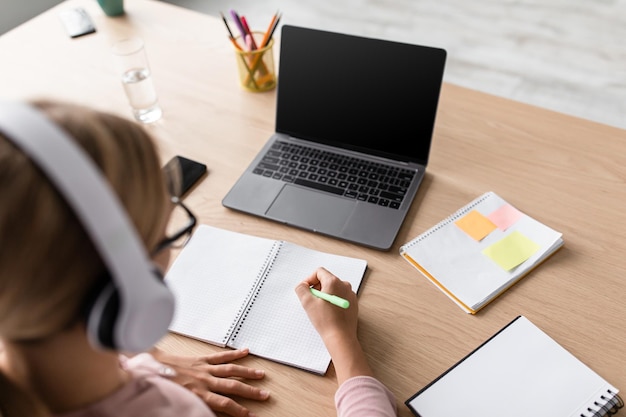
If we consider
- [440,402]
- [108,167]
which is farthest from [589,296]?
Answer: [108,167]

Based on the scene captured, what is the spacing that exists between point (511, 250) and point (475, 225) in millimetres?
83

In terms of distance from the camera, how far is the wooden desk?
0.88m

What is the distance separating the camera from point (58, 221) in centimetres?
48

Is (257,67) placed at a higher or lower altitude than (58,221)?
lower

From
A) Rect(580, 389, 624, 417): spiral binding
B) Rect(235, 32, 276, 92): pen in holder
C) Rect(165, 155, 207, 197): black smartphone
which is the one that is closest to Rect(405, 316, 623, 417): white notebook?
Rect(580, 389, 624, 417): spiral binding

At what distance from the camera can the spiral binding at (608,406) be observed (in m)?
0.78

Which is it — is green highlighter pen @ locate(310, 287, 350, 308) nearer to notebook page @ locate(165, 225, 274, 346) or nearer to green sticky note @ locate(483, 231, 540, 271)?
notebook page @ locate(165, 225, 274, 346)

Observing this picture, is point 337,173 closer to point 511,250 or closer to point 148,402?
point 511,250

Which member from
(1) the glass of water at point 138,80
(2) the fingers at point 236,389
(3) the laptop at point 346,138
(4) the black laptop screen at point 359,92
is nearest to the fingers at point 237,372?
(2) the fingers at point 236,389

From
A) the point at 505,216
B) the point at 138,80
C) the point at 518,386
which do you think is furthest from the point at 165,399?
the point at 138,80

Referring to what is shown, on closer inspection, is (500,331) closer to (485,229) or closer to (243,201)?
(485,229)

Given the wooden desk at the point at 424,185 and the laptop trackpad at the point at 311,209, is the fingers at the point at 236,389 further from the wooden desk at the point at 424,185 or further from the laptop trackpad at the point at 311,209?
the laptop trackpad at the point at 311,209

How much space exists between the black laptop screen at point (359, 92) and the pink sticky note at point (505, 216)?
0.57 ft

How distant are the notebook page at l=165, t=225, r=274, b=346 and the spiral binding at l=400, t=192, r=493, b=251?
26 centimetres
